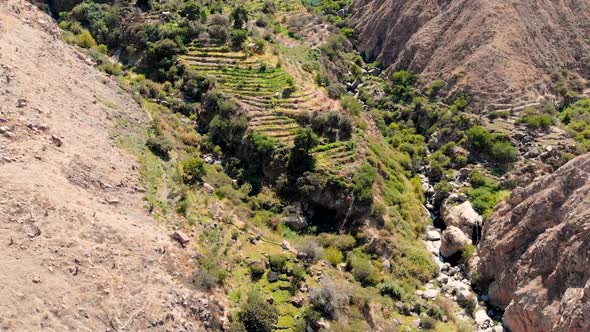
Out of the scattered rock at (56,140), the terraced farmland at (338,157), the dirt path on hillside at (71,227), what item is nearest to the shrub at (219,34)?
the terraced farmland at (338,157)

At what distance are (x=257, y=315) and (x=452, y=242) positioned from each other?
16382mm

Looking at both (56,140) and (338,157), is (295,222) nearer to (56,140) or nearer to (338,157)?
(338,157)

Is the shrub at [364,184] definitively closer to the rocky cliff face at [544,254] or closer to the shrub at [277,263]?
the rocky cliff face at [544,254]

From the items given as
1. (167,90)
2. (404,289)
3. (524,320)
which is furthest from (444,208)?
(167,90)

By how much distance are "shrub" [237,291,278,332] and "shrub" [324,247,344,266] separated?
23.6ft

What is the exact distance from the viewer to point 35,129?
87.8 ft

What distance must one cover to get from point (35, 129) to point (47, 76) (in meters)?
6.93

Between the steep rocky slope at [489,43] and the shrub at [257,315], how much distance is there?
113ft

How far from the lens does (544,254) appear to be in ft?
94.6

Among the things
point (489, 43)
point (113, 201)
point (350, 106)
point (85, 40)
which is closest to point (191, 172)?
point (113, 201)

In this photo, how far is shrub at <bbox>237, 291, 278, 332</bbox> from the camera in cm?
2431

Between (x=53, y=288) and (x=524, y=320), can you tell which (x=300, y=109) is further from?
(x=53, y=288)

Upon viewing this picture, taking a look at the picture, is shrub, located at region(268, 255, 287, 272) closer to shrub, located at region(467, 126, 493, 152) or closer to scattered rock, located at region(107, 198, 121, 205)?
scattered rock, located at region(107, 198, 121, 205)

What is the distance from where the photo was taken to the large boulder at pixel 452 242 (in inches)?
1380
